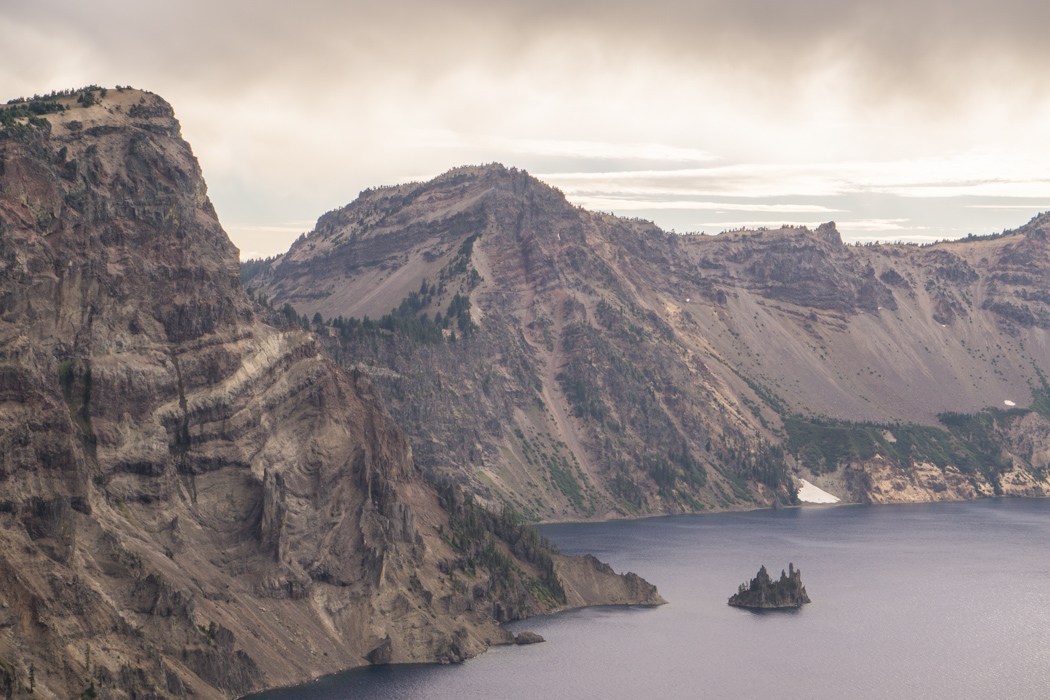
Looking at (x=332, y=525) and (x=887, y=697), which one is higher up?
(x=332, y=525)

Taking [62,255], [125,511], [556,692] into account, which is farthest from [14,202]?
[556,692]

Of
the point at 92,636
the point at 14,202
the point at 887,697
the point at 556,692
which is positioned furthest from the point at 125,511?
the point at 887,697

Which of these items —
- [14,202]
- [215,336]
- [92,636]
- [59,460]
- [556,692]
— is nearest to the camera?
[92,636]

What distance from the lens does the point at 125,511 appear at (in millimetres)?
169625

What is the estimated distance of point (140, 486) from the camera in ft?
570

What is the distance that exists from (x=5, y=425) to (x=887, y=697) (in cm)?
12870

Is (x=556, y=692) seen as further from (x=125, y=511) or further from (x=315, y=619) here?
(x=125, y=511)

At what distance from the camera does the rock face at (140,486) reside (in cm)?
14438

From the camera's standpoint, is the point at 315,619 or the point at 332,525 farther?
the point at 332,525

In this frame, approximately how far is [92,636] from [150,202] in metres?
79.7

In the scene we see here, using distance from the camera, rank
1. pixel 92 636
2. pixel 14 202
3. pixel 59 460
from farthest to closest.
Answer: pixel 14 202
pixel 59 460
pixel 92 636

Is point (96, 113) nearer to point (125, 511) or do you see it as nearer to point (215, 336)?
point (215, 336)

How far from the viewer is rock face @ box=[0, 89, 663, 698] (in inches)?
5684

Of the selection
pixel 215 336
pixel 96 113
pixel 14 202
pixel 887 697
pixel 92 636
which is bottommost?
pixel 887 697
